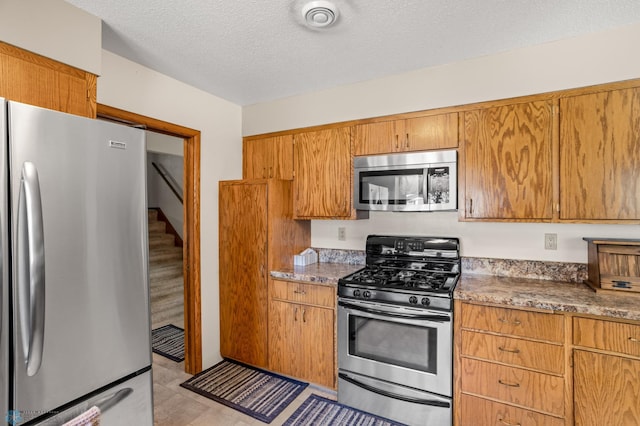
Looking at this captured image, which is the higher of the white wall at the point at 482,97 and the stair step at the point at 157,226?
the white wall at the point at 482,97

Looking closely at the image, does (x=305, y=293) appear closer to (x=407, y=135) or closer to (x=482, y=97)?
(x=407, y=135)

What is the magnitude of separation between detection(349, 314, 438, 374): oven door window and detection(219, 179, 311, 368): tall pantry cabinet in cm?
90

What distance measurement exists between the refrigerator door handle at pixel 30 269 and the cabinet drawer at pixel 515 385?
2.22 meters

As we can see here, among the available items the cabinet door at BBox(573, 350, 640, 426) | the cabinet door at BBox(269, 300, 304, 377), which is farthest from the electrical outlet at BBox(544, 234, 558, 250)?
the cabinet door at BBox(269, 300, 304, 377)

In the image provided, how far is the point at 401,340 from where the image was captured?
7.36ft

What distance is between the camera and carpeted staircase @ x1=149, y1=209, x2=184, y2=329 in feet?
13.8

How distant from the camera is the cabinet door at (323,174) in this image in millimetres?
2863

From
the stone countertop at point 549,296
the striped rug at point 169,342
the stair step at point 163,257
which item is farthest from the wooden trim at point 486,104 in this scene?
the stair step at point 163,257

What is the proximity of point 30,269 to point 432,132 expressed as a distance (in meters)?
2.52

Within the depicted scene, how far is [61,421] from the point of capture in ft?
4.17

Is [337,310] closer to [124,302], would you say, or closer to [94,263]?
[124,302]

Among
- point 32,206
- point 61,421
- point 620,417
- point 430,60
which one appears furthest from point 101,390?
point 430,60

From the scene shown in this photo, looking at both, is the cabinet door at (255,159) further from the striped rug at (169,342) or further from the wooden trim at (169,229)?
the wooden trim at (169,229)

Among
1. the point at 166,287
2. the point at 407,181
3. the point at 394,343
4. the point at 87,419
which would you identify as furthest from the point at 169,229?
the point at 87,419
